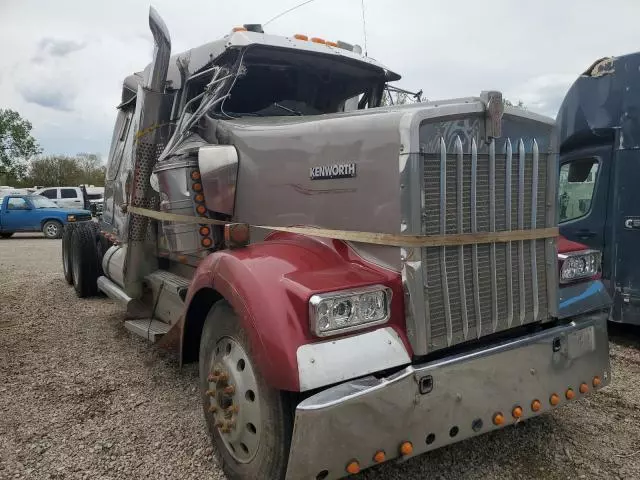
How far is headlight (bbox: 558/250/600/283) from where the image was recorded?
3211 mm

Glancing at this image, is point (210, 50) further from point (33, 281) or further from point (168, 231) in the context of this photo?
point (33, 281)

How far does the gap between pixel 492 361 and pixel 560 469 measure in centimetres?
99

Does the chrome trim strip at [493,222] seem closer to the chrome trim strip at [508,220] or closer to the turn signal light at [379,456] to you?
the chrome trim strip at [508,220]

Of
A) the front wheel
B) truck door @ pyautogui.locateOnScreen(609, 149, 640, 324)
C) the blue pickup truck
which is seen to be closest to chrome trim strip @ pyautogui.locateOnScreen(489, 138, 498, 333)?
truck door @ pyautogui.locateOnScreen(609, 149, 640, 324)

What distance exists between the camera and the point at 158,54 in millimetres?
4172

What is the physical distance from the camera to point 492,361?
265cm

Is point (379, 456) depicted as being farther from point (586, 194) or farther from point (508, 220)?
point (586, 194)

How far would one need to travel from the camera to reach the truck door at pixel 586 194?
576 cm

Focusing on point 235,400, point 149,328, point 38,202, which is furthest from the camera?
point 38,202

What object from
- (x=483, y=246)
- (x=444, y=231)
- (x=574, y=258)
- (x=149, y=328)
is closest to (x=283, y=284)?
(x=444, y=231)

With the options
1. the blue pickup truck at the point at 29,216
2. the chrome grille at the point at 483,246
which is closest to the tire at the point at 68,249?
the chrome grille at the point at 483,246

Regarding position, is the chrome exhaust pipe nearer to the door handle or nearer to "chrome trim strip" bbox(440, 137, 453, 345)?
"chrome trim strip" bbox(440, 137, 453, 345)

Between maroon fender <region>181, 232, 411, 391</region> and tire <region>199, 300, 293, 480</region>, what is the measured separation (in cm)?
19

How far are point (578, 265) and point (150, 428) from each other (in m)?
2.96
